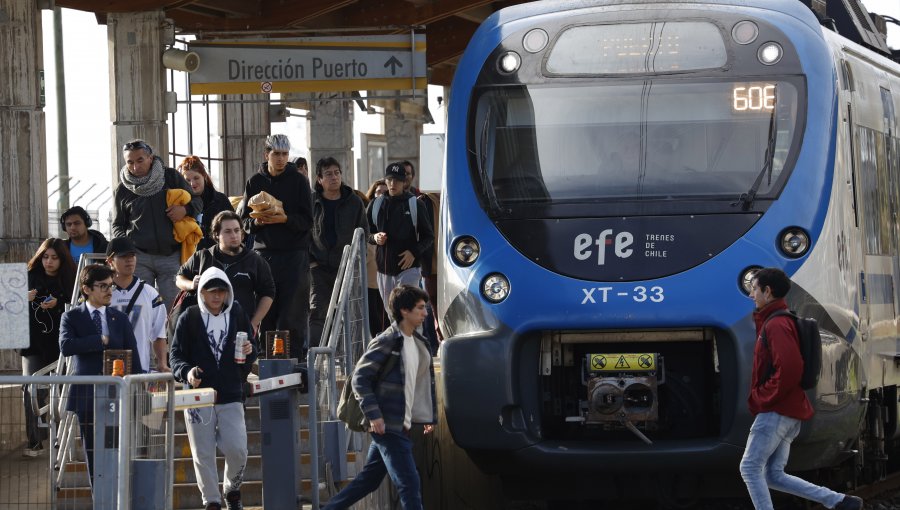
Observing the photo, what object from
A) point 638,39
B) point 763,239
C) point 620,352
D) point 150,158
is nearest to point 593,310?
point 620,352

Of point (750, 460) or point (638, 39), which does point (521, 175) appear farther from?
point (750, 460)

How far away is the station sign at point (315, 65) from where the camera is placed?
59.0 feet

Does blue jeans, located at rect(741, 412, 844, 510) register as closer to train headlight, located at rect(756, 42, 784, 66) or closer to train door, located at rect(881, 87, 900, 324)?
train headlight, located at rect(756, 42, 784, 66)

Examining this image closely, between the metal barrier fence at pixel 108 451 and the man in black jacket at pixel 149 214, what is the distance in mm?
2598

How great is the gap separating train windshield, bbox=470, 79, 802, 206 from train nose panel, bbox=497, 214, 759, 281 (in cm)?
19

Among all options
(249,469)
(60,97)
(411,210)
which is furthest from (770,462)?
(60,97)

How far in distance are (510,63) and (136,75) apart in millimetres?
7670

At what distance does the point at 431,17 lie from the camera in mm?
20938

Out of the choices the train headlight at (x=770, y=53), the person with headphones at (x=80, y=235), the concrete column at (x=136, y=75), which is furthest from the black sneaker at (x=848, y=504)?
the concrete column at (x=136, y=75)

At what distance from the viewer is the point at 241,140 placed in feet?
81.3

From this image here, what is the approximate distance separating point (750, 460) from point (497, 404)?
1412 mm

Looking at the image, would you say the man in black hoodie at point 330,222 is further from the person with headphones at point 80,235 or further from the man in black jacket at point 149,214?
the person with headphones at point 80,235

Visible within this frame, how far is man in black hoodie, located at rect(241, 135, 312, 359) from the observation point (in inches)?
501

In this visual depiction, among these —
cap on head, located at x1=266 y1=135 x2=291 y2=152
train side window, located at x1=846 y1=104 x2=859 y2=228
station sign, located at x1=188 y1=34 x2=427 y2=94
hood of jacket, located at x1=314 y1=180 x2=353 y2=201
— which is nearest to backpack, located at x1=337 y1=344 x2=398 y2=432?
train side window, located at x1=846 y1=104 x2=859 y2=228
